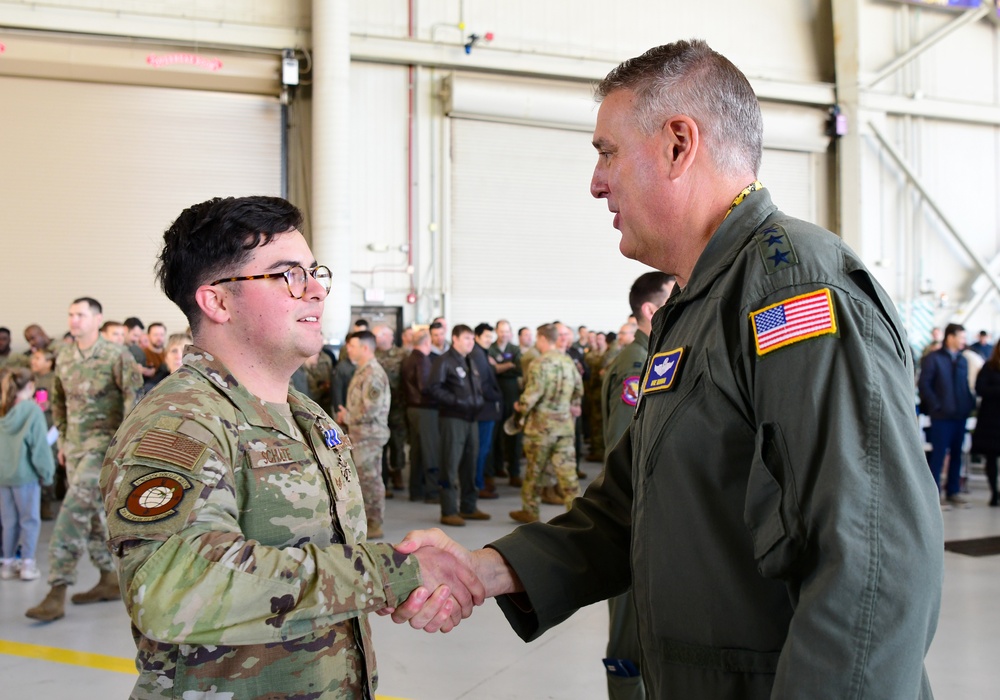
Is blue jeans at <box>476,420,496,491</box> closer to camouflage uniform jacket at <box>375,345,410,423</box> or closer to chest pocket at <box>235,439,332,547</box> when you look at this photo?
camouflage uniform jacket at <box>375,345,410,423</box>

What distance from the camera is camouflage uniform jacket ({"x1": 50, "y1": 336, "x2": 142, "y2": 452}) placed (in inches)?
210

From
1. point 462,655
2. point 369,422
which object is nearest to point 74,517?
point 462,655

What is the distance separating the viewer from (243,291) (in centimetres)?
179

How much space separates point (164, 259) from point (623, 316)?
13.4 metres

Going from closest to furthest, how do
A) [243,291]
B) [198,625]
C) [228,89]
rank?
1. [198,625]
2. [243,291]
3. [228,89]

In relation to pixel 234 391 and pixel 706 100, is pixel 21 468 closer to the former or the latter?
pixel 234 391

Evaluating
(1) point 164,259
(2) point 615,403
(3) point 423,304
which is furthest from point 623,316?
(1) point 164,259

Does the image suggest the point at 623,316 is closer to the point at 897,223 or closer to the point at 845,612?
the point at 897,223

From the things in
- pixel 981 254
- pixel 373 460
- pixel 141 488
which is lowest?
A: pixel 373 460

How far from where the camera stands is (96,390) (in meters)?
5.34

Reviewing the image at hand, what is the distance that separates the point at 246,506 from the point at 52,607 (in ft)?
13.7

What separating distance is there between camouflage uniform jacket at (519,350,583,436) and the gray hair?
20.0ft

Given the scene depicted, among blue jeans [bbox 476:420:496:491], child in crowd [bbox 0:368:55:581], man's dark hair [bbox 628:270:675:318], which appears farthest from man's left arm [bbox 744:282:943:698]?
blue jeans [bbox 476:420:496:491]

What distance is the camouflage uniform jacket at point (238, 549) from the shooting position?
4.45 ft
